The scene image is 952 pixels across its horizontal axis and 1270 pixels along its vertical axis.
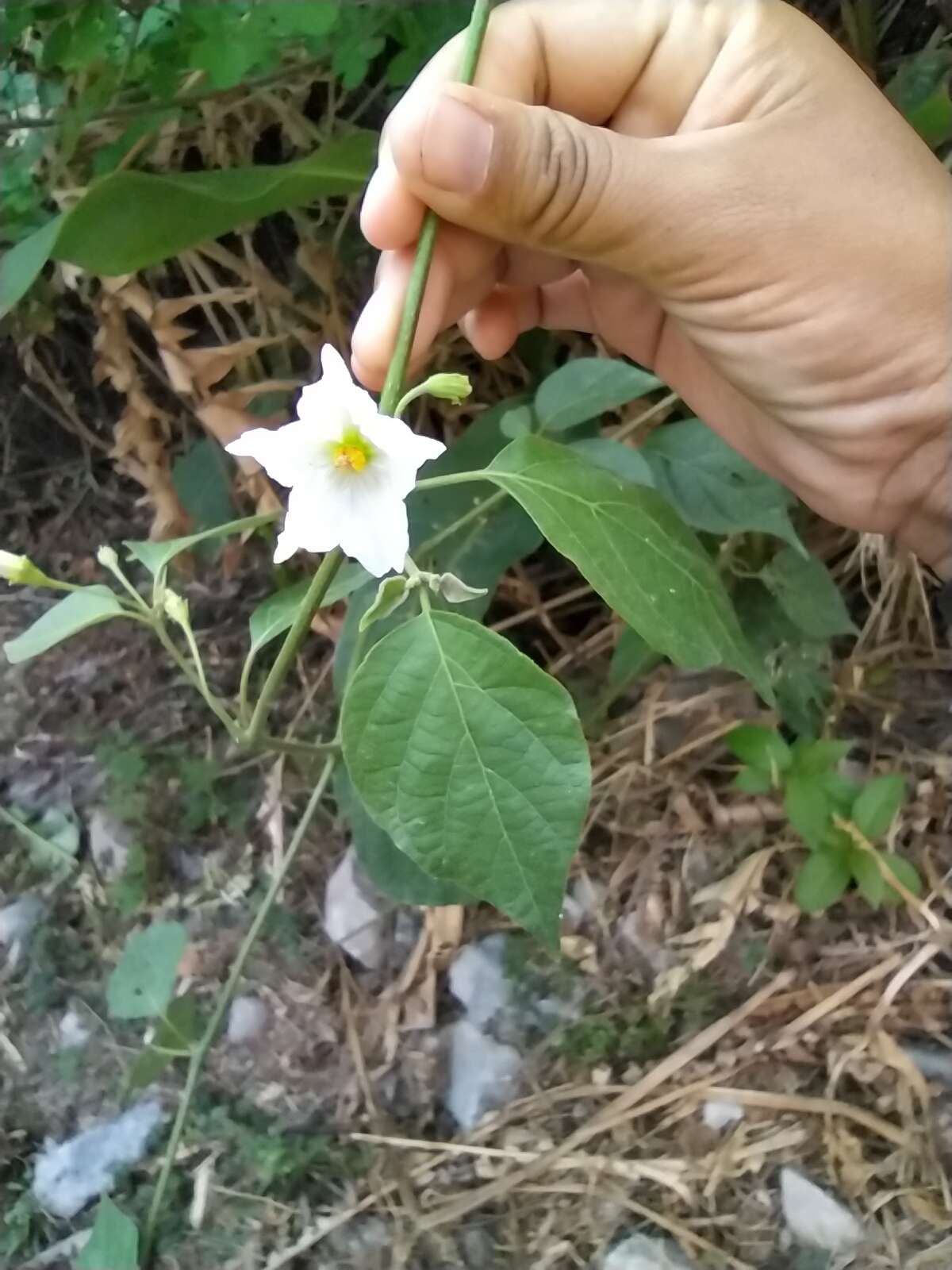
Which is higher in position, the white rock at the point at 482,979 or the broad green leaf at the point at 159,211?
the broad green leaf at the point at 159,211

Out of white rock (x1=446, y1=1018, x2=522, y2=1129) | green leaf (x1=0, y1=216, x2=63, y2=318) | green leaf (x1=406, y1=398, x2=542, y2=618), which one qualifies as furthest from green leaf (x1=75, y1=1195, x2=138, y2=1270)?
green leaf (x1=0, y1=216, x2=63, y2=318)

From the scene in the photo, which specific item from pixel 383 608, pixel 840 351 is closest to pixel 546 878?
pixel 383 608

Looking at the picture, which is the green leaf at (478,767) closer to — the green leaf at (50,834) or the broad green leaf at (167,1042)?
the broad green leaf at (167,1042)

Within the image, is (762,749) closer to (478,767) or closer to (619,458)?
(619,458)

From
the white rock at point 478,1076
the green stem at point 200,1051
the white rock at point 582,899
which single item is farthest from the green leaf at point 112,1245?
the white rock at point 582,899

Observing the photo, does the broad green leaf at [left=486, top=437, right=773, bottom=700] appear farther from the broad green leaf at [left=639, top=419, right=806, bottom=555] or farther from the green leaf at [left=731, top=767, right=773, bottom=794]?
the green leaf at [left=731, top=767, right=773, bottom=794]

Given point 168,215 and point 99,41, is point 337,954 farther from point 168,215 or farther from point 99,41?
point 99,41
